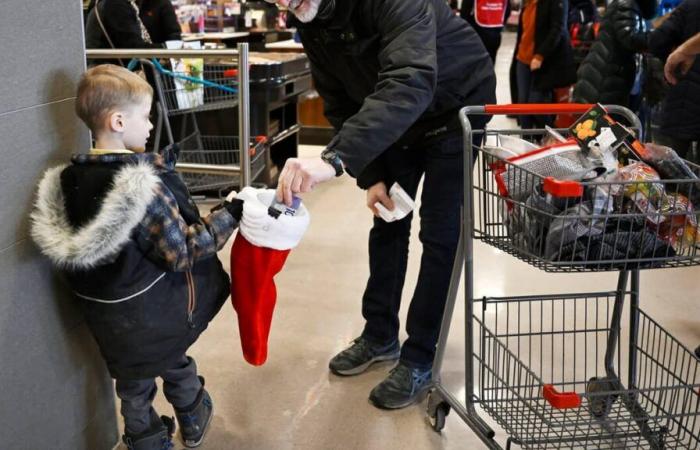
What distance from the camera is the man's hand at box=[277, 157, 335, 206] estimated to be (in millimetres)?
1515

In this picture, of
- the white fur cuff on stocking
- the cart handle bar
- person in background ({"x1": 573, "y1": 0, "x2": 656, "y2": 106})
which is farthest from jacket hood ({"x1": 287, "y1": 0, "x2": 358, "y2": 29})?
person in background ({"x1": 573, "y1": 0, "x2": 656, "y2": 106})

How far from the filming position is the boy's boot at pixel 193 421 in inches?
77.4

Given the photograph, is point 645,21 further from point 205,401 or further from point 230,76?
point 205,401

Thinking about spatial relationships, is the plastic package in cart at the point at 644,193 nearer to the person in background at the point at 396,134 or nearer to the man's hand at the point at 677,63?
the person in background at the point at 396,134

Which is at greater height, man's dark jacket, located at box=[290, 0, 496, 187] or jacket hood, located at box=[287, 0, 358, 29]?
jacket hood, located at box=[287, 0, 358, 29]

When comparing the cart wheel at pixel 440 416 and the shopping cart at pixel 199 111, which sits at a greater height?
the shopping cart at pixel 199 111

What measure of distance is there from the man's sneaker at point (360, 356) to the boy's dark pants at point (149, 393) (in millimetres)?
597

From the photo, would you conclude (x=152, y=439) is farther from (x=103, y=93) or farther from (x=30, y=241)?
(x=103, y=93)

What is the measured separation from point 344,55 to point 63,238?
0.92 m

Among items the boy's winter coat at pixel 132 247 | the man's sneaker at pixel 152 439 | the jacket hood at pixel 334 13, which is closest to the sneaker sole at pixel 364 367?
the man's sneaker at pixel 152 439

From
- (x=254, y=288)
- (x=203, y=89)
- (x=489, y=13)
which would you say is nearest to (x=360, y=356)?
(x=254, y=288)

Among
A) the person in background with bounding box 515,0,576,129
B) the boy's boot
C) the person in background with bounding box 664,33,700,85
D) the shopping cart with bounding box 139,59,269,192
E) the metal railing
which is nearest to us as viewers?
the boy's boot

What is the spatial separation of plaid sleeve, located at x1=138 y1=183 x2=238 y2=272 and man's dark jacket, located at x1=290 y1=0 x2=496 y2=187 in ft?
1.29

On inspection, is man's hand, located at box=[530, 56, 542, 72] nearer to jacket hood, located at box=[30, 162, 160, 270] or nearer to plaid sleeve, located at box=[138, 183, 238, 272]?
plaid sleeve, located at box=[138, 183, 238, 272]
